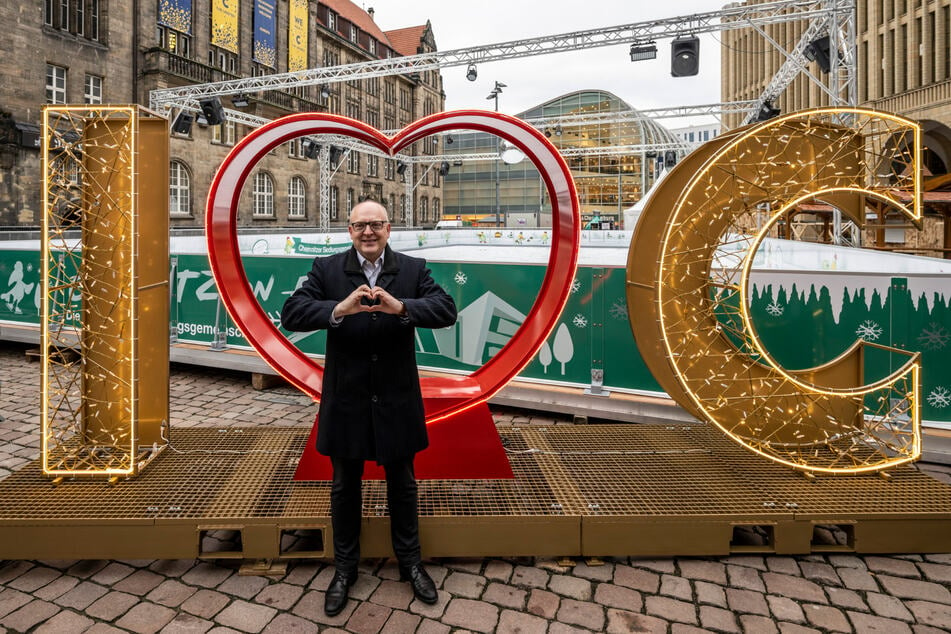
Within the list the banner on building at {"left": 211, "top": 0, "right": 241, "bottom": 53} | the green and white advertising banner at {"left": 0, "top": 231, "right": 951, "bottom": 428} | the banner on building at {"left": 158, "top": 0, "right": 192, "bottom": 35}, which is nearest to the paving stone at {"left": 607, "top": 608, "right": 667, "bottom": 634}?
the green and white advertising banner at {"left": 0, "top": 231, "right": 951, "bottom": 428}

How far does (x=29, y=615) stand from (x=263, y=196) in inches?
1384

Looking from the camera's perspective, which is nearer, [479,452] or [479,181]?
[479,452]

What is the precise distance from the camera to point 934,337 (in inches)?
187

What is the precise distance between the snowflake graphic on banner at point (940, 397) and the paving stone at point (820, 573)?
7.68 feet

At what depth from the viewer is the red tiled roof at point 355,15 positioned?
155 feet

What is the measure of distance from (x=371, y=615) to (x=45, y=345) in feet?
7.80

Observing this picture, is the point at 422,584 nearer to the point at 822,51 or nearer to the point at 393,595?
the point at 393,595

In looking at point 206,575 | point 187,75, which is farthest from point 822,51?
point 187,75

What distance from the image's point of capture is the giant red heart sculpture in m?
3.80

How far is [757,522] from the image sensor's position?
326 centimetres

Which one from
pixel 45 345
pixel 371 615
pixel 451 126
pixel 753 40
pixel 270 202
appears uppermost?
pixel 753 40

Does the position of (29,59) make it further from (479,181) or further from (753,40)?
(753,40)

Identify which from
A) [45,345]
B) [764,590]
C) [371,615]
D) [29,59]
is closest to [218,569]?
[371,615]

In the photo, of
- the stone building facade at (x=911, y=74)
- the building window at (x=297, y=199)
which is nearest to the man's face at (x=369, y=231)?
the stone building facade at (x=911, y=74)
